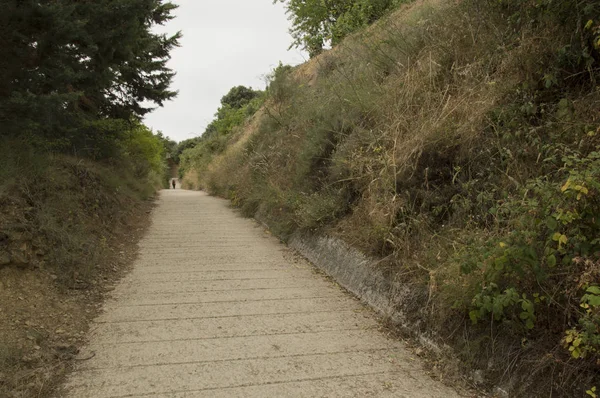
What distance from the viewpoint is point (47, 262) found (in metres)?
4.89

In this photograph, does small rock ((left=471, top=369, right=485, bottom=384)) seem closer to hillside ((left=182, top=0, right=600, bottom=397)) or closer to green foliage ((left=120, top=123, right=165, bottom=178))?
hillside ((left=182, top=0, right=600, bottom=397))

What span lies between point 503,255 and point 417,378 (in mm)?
1204

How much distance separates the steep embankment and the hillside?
10.1ft

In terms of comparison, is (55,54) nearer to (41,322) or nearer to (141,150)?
(41,322)

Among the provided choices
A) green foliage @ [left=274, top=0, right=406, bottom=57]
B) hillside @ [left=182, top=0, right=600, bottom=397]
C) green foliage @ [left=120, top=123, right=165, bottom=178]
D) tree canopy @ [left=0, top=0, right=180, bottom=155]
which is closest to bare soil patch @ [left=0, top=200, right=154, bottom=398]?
tree canopy @ [left=0, top=0, right=180, bottom=155]

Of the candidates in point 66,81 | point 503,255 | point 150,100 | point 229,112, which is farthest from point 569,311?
point 229,112

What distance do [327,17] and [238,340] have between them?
55.7 ft

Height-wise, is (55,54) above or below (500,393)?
above

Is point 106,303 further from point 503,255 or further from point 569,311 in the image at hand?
point 569,311

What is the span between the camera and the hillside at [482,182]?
2.87 m

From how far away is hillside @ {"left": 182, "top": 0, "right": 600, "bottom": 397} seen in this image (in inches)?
113

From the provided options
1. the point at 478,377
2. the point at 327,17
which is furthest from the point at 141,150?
the point at 478,377

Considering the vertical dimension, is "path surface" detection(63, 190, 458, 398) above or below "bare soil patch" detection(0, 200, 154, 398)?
below

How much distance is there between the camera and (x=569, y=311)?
2818 millimetres
